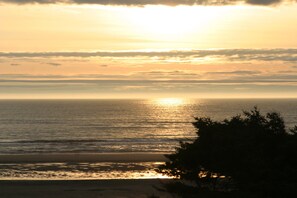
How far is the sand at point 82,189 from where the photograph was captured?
32875 millimetres

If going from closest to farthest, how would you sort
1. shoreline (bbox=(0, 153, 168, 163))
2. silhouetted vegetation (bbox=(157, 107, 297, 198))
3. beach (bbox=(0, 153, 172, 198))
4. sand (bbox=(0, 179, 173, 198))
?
silhouetted vegetation (bbox=(157, 107, 297, 198)), sand (bbox=(0, 179, 173, 198)), beach (bbox=(0, 153, 172, 198)), shoreline (bbox=(0, 153, 168, 163))

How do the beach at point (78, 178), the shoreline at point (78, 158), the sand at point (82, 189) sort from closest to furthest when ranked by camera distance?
the sand at point (82, 189), the beach at point (78, 178), the shoreline at point (78, 158)

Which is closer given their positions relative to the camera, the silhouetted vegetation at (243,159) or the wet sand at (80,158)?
the silhouetted vegetation at (243,159)

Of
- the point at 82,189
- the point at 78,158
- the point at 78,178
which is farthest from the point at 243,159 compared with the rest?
the point at 78,158

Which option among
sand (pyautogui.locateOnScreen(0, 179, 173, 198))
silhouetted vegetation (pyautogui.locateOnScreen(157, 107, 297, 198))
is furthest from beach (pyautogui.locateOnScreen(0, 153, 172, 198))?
silhouetted vegetation (pyautogui.locateOnScreen(157, 107, 297, 198))

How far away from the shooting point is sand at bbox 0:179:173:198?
32.9 meters

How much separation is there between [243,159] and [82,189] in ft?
59.8

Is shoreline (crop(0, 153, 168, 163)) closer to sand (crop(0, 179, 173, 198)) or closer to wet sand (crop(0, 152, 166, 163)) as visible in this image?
wet sand (crop(0, 152, 166, 163))

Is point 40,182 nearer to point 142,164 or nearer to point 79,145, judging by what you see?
point 142,164

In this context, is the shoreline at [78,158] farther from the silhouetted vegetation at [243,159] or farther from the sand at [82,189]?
the silhouetted vegetation at [243,159]

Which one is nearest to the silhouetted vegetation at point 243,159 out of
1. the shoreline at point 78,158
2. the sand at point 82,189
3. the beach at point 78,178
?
the beach at point 78,178

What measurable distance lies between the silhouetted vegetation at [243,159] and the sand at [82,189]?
10078 mm

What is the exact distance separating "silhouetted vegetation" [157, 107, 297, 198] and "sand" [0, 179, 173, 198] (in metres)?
10.1

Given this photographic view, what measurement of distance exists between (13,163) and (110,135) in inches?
1641
